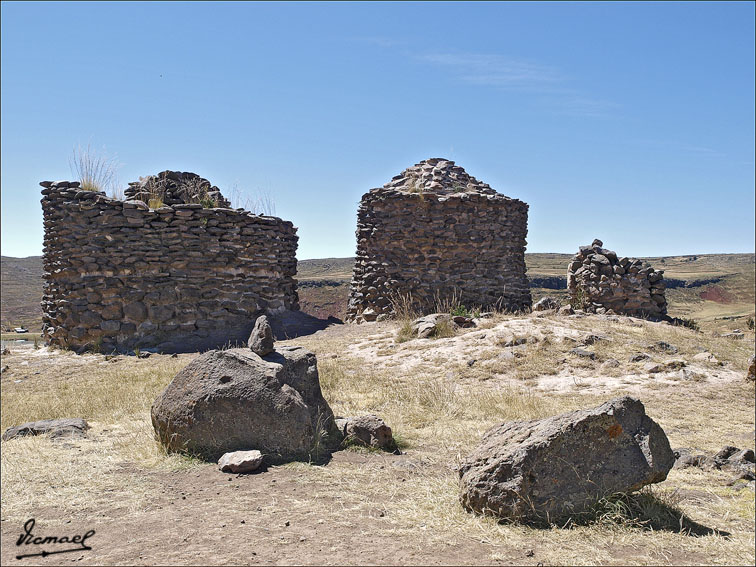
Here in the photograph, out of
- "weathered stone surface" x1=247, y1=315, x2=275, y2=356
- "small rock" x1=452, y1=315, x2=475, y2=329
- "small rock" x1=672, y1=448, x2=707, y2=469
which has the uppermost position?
"weathered stone surface" x1=247, y1=315, x2=275, y2=356

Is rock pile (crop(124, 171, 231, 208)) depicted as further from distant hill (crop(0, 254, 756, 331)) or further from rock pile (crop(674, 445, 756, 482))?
rock pile (crop(674, 445, 756, 482))

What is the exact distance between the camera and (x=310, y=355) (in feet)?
20.0

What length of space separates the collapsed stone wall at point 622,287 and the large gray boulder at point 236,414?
10200mm

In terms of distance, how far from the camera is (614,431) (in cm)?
390

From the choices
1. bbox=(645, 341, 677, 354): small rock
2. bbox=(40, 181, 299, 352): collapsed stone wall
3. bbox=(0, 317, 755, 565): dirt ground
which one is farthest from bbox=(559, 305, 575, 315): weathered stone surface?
bbox=(40, 181, 299, 352): collapsed stone wall

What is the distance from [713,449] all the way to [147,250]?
1060cm

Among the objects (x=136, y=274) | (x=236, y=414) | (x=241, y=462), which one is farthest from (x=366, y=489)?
(x=136, y=274)

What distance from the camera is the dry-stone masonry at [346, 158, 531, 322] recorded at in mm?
14383

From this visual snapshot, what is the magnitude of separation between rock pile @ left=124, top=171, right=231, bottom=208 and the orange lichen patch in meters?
11.3

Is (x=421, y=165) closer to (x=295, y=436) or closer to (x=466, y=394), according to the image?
(x=466, y=394)

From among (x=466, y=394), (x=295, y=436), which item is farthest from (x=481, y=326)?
(x=295, y=436)

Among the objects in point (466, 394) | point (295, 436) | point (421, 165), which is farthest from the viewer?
point (421, 165)

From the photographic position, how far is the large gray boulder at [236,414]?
509cm
